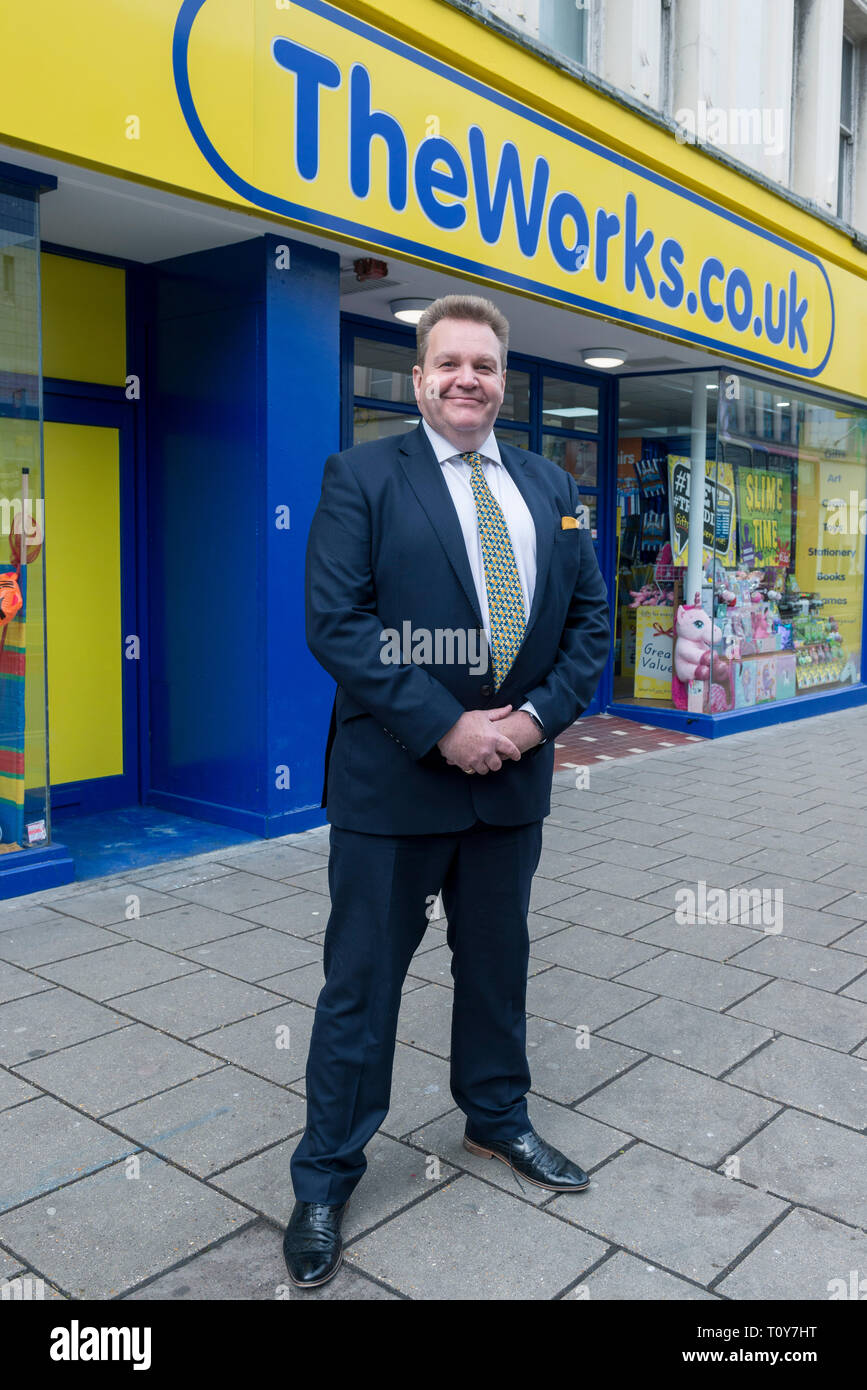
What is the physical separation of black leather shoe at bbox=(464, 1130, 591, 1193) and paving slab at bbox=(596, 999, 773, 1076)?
78 centimetres

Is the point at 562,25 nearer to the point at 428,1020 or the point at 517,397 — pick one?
the point at 517,397

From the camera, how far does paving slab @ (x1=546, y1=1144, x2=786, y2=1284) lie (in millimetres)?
2438

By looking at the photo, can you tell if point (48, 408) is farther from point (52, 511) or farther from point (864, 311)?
point (864, 311)

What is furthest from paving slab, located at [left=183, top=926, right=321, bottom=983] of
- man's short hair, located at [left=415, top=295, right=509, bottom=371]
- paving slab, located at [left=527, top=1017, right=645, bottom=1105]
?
man's short hair, located at [left=415, top=295, right=509, bottom=371]

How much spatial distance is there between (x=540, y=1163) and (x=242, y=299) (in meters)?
4.34

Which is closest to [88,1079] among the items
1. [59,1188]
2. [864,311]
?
[59,1188]

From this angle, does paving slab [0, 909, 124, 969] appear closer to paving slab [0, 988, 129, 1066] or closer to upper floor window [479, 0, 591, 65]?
paving slab [0, 988, 129, 1066]

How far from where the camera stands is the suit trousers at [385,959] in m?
2.46

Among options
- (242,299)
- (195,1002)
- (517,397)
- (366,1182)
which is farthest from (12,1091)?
(517,397)

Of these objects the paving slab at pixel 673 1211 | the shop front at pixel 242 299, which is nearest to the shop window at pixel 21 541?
the shop front at pixel 242 299

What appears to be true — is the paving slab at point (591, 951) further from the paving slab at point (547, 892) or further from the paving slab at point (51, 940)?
the paving slab at point (51, 940)

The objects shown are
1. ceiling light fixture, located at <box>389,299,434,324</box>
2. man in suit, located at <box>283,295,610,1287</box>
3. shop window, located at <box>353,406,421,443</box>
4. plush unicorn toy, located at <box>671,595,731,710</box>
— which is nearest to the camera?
man in suit, located at <box>283,295,610,1287</box>

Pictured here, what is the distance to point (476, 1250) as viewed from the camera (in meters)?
2.42

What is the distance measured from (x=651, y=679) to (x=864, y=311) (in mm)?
4356
